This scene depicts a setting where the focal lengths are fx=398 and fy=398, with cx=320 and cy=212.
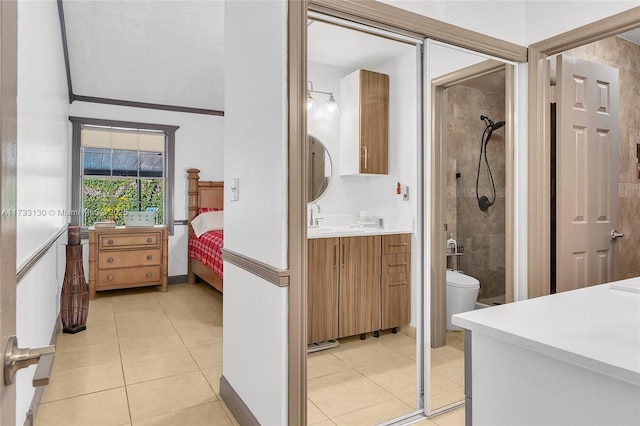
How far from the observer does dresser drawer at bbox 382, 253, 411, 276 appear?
226 centimetres

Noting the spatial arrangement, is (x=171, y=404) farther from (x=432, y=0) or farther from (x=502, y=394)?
(x=432, y=0)

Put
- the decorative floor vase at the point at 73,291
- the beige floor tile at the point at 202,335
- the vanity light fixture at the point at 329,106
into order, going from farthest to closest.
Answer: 1. the decorative floor vase at the point at 73,291
2. the beige floor tile at the point at 202,335
3. the vanity light fixture at the point at 329,106

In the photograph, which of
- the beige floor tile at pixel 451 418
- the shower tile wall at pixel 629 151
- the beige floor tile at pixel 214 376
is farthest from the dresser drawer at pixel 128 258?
the shower tile wall at pixel 629 151

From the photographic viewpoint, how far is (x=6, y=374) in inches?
23.2

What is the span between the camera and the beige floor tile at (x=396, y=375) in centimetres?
226

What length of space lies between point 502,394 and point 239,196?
156 centimetres

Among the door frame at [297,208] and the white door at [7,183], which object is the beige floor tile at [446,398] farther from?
the white door at [7,183]

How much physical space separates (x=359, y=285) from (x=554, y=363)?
57.5 inches

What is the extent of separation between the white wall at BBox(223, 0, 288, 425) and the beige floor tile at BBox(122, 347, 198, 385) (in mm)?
610

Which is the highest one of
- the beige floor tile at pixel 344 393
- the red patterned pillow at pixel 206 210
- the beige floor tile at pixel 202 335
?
the red patterned pillow at pixel 206 210

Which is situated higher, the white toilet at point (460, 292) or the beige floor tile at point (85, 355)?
the white toilet at point (460, 292)

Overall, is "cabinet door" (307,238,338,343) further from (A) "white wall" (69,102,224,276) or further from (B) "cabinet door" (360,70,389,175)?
(A) "white wall" (69,102,224,276)

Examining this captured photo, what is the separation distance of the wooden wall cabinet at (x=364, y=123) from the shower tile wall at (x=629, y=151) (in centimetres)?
263

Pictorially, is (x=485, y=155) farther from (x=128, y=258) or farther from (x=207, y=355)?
(x=128, y=258)
